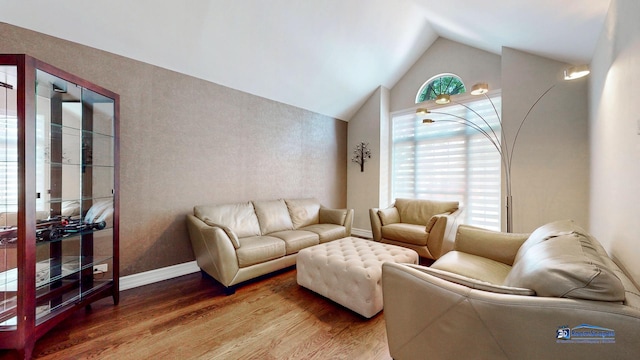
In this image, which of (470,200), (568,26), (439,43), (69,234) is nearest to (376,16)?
(439,43)

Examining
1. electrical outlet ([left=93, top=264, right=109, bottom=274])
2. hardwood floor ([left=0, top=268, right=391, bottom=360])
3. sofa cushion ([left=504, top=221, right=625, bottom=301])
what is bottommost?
hardwood floor ([left=0, top=268, right=391, bottom=360])

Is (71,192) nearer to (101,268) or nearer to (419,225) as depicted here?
(101,268)

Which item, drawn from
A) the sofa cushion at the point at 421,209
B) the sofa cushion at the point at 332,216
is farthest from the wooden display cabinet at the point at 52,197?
the sofa cushion at the point at 421,209

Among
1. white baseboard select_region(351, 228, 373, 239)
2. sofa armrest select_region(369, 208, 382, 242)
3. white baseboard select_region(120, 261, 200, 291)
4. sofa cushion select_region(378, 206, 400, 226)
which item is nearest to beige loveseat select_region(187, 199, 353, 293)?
white baseboard select_region(120, 261, 200, 291)

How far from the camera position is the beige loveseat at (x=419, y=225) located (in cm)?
316

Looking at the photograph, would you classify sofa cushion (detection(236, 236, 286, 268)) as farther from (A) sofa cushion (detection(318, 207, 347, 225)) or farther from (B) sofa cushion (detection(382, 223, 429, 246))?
(B) sofa cushion (detection(382, 223, 429, 246))

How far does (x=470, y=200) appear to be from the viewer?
12.9 feet

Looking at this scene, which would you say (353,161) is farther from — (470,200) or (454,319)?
(454,319)

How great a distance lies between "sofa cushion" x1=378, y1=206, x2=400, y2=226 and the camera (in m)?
3.78

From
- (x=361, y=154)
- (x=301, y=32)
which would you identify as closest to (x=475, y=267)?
(x=301, y=32)

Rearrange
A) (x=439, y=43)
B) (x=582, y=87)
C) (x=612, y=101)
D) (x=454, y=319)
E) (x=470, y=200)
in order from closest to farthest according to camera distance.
Result: (x=454, y=319)
(x=612, y=101)
(x=582, y=87)
(x=470, y=200)
(x=439, y=43)

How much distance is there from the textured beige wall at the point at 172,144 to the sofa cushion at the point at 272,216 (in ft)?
0.93

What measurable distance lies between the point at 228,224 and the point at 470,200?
3663 millimetres

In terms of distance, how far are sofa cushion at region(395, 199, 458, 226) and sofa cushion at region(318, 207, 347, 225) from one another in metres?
1.03
